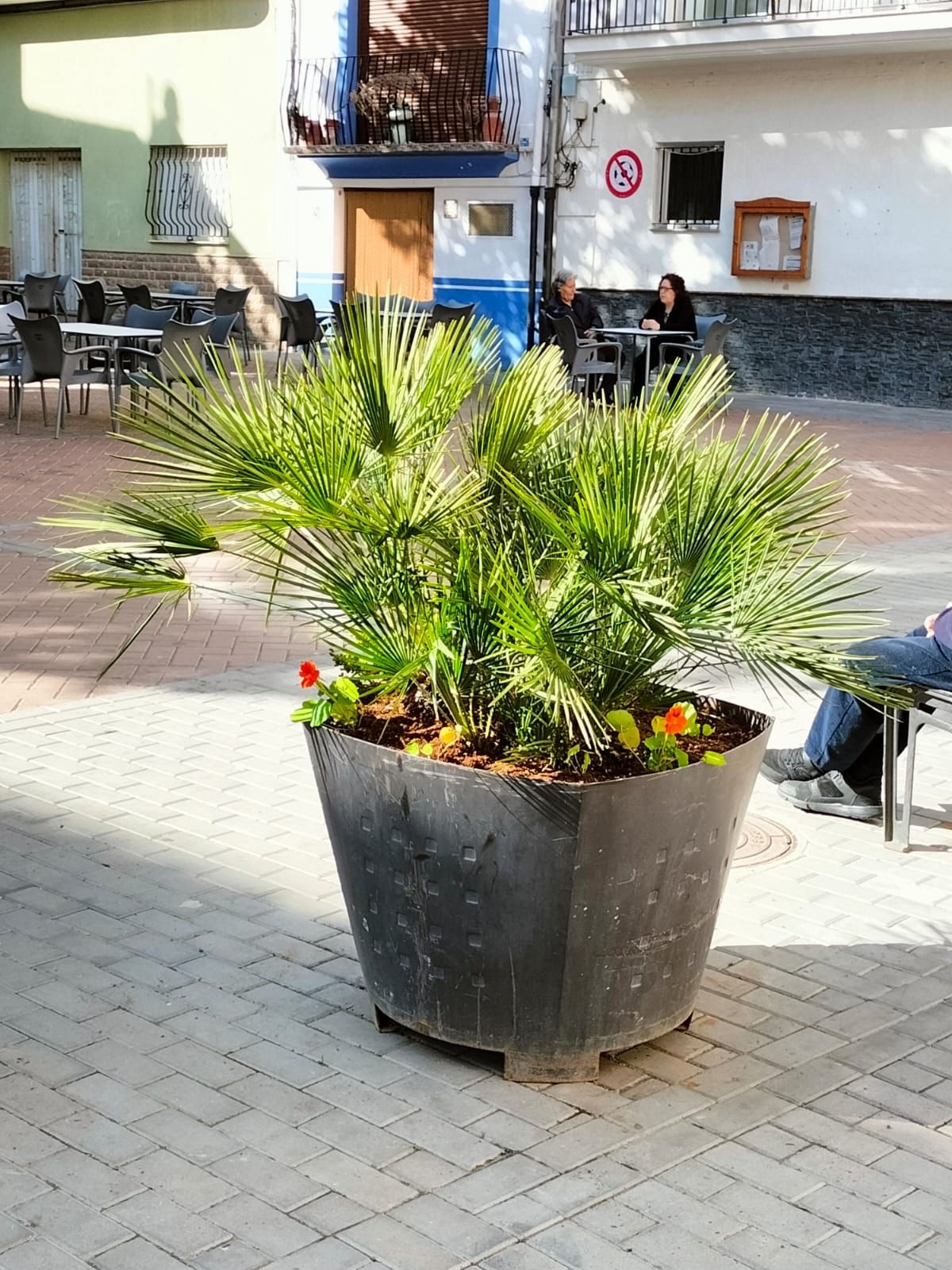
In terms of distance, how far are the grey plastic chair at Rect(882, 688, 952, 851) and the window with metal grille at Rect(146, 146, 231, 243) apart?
22.0 m

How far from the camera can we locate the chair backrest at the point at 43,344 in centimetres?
1249

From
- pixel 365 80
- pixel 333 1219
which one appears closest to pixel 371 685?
pixel 333 1219

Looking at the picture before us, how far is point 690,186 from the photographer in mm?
20688

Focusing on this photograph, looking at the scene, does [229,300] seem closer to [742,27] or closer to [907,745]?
[742,27]

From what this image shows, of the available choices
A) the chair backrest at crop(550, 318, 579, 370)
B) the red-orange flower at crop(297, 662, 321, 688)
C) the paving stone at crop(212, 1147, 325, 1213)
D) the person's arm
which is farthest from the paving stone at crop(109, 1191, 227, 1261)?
the person's arm

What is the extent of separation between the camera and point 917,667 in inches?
173

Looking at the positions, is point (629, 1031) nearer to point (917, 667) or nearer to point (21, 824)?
point (917, 667)

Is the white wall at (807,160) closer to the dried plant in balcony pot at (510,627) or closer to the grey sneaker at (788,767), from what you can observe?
the grey sneaker at (788,767)

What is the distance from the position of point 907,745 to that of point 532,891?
6.82 feet

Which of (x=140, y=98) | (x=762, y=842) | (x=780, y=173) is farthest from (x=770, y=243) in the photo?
(x=762, y=842)

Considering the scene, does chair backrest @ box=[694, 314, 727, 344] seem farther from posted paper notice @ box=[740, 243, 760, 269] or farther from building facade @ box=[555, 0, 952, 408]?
posted paper notice @ box=[740, 243, 760, 269]

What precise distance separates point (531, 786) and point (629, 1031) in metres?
0.59

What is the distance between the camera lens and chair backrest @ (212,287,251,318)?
17.8m

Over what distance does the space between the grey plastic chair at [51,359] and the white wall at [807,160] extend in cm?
945
